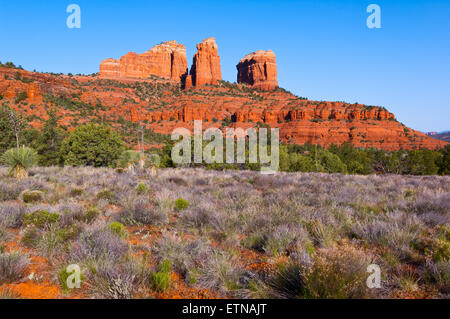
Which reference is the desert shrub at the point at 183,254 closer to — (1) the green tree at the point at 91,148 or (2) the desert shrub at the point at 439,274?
(2) the desert shrub at the point at 439,274

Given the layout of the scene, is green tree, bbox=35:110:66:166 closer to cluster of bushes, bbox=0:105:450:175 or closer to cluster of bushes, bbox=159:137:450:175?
cluster of bushes, bbox=0:105:450:175

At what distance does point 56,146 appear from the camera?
27062 millimetres

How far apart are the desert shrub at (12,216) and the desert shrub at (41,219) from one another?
0.36m

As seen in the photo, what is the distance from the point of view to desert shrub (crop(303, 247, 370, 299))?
7.75 ft

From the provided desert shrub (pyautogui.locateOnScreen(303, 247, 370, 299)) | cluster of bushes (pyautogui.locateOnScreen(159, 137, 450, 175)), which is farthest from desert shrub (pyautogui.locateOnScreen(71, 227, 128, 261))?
cluster of bushes (pyautogui.locateOnScreen(159, 137, 450, 175))

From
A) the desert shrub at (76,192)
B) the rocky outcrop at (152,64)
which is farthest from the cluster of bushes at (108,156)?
the rocky outcrop at (152,64)

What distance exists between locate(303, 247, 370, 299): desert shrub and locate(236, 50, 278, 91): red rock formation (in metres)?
118

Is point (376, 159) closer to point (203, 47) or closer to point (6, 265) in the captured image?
point (6, 265)

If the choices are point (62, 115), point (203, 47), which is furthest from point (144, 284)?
point (203, 47)

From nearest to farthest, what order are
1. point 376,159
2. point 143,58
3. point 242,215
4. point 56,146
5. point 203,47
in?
point 242,215 → point 56,146 → point 376,159 → point 203,47 → point 143,58

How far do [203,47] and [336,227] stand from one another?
129728 millimetres

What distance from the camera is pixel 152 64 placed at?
415ft

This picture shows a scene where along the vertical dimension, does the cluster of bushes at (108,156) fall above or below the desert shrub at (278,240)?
above

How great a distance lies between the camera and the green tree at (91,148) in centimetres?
2128
